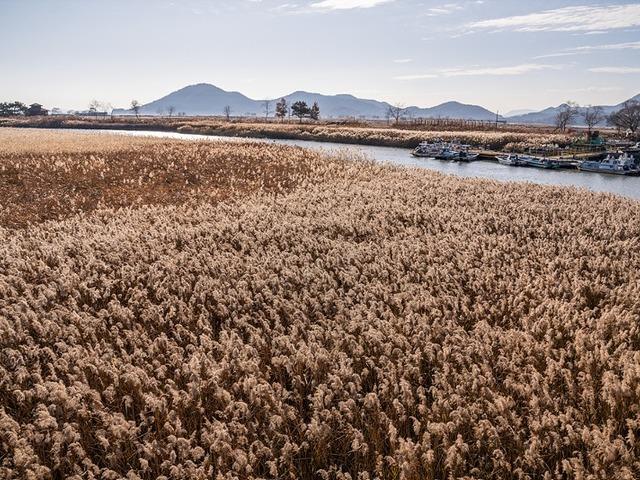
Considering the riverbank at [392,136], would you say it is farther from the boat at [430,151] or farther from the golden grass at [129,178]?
the golden grass at [129,178]

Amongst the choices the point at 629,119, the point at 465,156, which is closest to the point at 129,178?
the point at 465,156

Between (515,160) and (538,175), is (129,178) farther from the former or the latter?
(515,160)

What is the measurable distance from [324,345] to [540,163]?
50.5 metres

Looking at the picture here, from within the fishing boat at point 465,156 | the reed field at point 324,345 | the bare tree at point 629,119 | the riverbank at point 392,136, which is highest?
the bare tree at point 629,119

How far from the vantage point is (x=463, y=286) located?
9.80 m

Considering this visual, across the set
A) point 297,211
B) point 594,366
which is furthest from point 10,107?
point 594,366

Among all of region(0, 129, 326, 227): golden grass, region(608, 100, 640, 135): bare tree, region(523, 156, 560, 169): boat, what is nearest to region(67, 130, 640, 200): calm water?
region(523, 156, 560, 169): boat

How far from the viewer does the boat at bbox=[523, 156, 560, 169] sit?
168 feet

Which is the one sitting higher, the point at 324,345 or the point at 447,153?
the point at 447,153

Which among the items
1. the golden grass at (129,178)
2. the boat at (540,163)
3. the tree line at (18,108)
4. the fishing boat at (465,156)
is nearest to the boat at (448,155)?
the fishing boat at (465,156)

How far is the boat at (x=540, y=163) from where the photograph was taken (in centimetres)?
5128

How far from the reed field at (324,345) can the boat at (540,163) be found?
126 feet

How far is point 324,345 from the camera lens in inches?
295

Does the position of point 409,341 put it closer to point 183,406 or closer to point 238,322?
point 238,322
